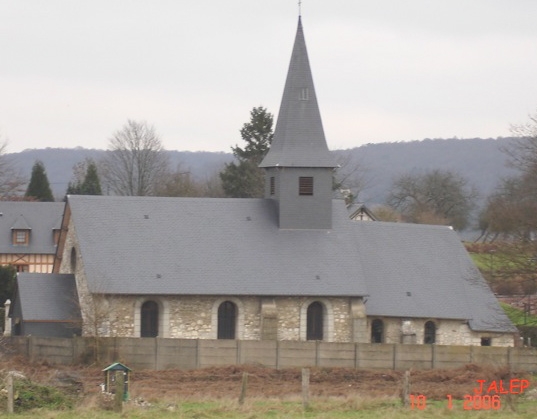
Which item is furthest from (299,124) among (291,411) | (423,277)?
(291,411)

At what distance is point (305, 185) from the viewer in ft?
148

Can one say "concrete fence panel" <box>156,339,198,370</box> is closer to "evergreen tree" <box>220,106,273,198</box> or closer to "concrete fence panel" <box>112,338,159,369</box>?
"concrete fence panel" <box>112,338,159,369</box>

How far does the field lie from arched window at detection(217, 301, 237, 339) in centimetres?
458

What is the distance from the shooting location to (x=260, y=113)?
72.6m

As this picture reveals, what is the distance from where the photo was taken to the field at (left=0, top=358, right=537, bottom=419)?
2578 centimetres

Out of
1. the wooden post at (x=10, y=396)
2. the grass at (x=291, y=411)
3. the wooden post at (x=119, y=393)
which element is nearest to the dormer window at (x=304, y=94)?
the grass at (x=291, y=411)

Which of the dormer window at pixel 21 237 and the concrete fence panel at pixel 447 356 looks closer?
the concrete fence panel at pixel 447 356

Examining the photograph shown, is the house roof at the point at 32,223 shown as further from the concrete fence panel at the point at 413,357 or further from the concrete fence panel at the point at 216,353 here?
the concrete fence panel at the point at 413,357

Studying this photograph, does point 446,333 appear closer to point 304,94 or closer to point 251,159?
point 304,94

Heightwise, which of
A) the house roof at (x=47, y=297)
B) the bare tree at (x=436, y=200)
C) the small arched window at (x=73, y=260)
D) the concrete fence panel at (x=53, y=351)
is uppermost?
the bare tree at (x=436, y=200)

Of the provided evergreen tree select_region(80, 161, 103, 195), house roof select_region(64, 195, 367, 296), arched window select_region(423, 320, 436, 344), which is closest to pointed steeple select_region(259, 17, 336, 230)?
house roof select_region(64, 195, 367, 296)

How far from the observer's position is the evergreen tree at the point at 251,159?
72.6 metres

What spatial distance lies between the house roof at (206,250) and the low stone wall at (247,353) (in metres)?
2.99

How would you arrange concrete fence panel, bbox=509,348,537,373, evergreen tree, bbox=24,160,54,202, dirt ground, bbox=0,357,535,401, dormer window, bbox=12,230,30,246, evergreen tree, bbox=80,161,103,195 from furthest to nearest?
1. evergreen tree, bbox=24,160,54,202
2. evergreen tree, bbox=80,161,103,195
3. dormer window, bbox=12,230,30,246
4. concrete fence panel, bbox=509,348,537,373
5. dirt ground, bbox=0,357,535,401
